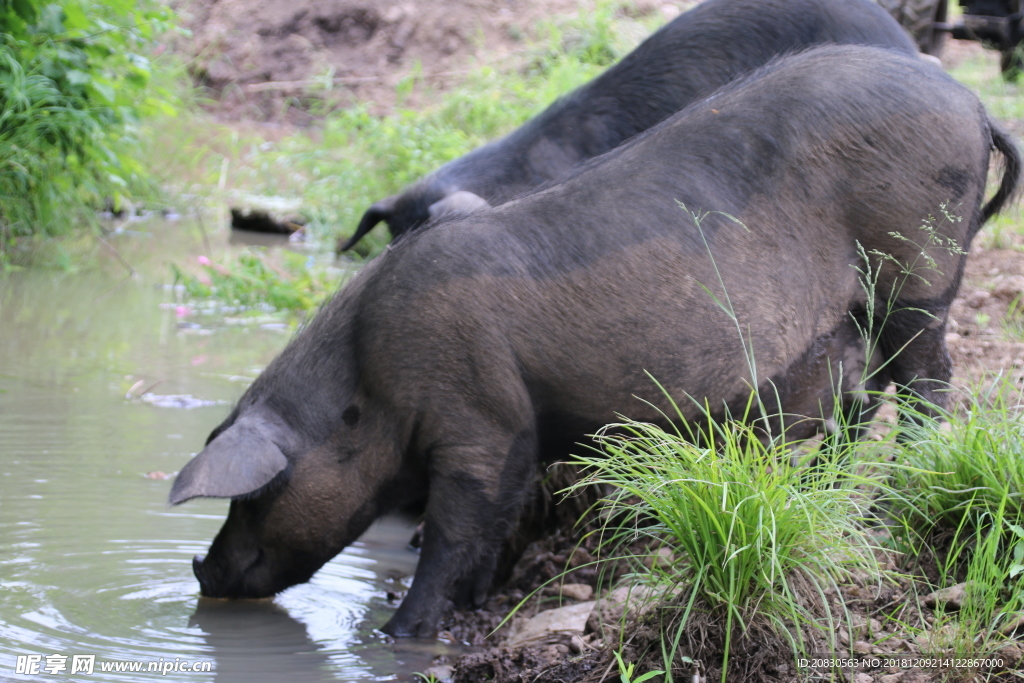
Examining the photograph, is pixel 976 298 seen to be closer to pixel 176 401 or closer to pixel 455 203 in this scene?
pixel 455 203

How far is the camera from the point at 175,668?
2.87 metres

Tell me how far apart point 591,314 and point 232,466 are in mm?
1151

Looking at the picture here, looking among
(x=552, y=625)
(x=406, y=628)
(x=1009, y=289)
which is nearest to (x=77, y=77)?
(x=406, y=628)

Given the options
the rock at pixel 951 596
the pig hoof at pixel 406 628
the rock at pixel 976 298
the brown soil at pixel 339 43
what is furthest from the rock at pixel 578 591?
the brown soil at pixel 339 43

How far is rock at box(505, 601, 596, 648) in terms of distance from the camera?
10.0ft

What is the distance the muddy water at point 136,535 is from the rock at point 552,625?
0.76 feet

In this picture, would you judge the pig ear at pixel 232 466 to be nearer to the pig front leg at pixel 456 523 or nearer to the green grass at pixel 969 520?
the pig front leg at pixel 456 523

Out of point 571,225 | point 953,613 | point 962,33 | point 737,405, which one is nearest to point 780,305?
point 737,405

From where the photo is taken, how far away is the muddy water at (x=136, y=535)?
3004mm

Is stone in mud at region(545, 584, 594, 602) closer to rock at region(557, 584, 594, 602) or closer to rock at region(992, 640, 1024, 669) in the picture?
rock at region(557, 584, 594, 602)

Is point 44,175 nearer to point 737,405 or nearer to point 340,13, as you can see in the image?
point 737,405

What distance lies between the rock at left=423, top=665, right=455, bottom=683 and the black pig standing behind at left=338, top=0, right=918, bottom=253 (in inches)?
83.2

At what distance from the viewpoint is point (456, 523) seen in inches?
129

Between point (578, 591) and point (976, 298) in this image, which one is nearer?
point (578, 591)
